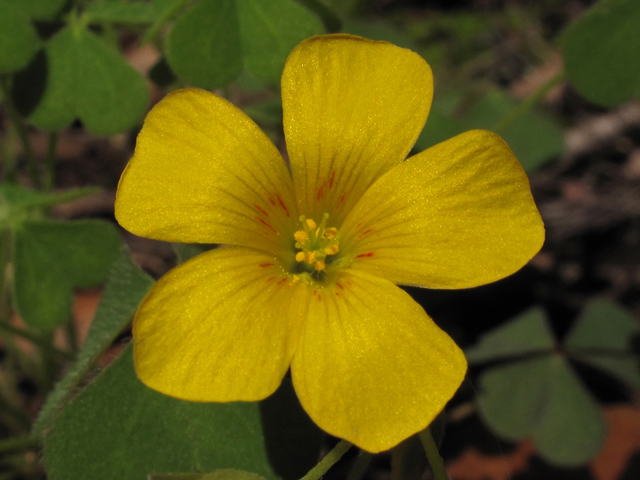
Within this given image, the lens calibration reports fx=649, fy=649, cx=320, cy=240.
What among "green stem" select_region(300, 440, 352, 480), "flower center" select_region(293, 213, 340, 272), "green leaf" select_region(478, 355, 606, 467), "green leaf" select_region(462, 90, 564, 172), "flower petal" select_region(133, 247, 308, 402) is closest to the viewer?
"flower petal" select_region(133, 247, 308, 402)

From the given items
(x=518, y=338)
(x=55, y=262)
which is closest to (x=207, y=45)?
(x=55, y=262)

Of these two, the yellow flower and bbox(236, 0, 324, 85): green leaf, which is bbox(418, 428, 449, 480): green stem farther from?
bbox(236, 0, 324, 85): green leaf

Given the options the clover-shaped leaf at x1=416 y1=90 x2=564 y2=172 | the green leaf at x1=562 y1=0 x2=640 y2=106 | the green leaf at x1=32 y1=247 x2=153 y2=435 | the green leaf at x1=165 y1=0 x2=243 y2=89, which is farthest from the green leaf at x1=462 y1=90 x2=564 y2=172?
the green leaf at x1=32 y1=247 x2=153 y2=435

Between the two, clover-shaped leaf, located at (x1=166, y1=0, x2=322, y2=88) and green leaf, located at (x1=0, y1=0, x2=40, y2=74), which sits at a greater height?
green leaf, located at (x1=0, y1=0, x2=40, y2=74)

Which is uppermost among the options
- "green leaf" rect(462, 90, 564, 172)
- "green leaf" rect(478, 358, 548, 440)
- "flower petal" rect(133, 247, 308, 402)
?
"flower petal" rect(133, 247, 308, 402)

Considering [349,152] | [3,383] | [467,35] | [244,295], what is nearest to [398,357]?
[244,295]

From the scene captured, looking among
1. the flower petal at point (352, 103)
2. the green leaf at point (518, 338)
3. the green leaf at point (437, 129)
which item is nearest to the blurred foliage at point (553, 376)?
the green leaf at point (518, 338)

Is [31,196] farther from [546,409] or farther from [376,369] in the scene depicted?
[546,409]
